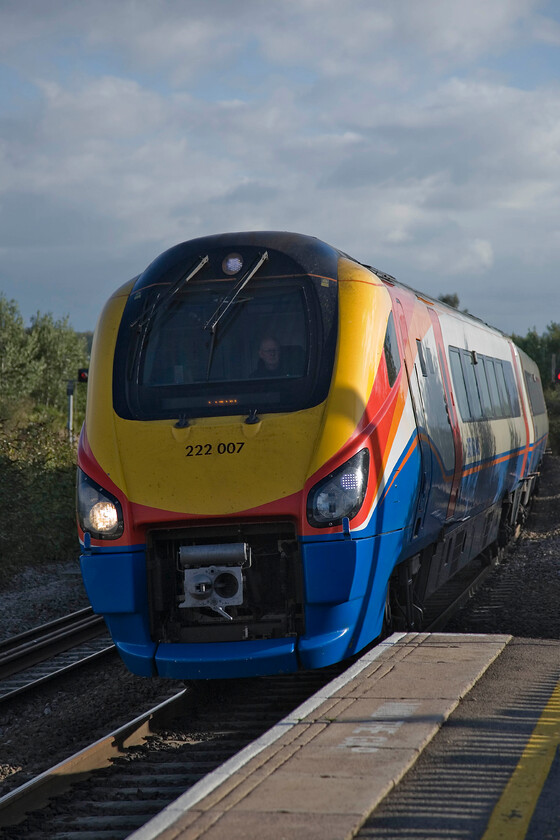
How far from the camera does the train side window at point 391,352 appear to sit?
25.4ft

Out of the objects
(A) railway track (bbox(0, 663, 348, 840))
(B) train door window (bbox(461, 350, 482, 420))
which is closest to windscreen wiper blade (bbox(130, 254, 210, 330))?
(A) railway track (bbox(0, 663, 348, 840))

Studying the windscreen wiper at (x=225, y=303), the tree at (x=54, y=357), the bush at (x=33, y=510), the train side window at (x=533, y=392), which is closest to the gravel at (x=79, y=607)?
the bush at (x=33, y=510)

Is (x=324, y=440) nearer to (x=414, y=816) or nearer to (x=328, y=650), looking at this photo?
(x=328, y=650)

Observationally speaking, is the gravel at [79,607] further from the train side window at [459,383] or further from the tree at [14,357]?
the tree at [14,357]

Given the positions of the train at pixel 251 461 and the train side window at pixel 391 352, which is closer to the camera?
the train at pixel 251 461

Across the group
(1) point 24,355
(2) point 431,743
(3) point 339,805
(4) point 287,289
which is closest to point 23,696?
(4) point 287,289

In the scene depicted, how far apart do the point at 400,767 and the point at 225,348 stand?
3.71 metres

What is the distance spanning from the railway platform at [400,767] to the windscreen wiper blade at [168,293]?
297 centimetres

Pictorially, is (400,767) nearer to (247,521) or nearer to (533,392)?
(247,521)

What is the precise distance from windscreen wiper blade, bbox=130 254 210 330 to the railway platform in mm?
2971

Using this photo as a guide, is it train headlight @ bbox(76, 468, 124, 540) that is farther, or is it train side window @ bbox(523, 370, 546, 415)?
train side window @ bbox(523, 370, 546, 415)

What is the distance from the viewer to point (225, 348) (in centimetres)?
761

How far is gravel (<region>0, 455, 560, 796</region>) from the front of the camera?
7469mm

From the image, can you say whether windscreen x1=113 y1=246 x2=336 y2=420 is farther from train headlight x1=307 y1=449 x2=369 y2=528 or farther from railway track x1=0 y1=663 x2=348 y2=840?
railway track x1=0 y1=663 x2=348 y2=840
